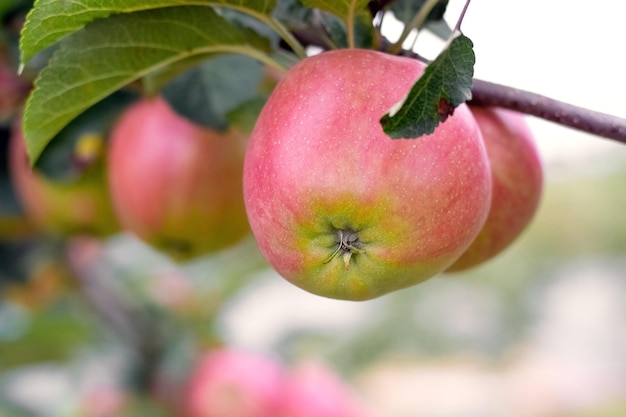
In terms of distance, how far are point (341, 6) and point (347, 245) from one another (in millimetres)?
158

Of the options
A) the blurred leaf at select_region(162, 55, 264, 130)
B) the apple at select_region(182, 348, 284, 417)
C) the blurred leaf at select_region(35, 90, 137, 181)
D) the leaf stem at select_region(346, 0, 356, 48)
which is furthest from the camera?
the apple at select_region(182, 348, 284, 417)

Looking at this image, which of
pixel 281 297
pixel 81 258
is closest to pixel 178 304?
pixel 81 258

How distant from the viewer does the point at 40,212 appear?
3.05 ft

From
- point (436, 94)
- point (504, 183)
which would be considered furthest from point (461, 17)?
point (504, 183)

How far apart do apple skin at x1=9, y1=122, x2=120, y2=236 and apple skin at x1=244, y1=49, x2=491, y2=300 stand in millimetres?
489

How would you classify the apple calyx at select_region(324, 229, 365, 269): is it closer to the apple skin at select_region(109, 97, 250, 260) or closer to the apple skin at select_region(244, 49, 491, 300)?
the apple skin at select_region(244, 49, 491, 300)

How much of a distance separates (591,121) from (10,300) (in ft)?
3.74

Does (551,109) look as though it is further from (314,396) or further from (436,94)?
(314,396)

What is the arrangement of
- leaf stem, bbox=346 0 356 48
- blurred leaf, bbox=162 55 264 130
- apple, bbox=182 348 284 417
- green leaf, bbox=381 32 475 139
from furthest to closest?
apple, bbox=182 348 284 417 → blurred leaf, bbox=162 55 264 130 → leaf stem, bbox=346 0 356 48 → green leaf, bbox=381 32 475 139

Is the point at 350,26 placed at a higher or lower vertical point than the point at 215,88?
lower

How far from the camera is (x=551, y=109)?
48 centimetres

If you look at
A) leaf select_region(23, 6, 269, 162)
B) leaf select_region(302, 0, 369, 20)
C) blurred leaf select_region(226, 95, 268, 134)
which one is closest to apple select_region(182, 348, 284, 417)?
blurred leaf select_region(226, 95, 268, 134)

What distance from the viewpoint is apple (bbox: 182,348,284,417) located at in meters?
1.24

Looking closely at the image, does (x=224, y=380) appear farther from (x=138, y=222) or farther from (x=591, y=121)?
(x=591, y=121)
